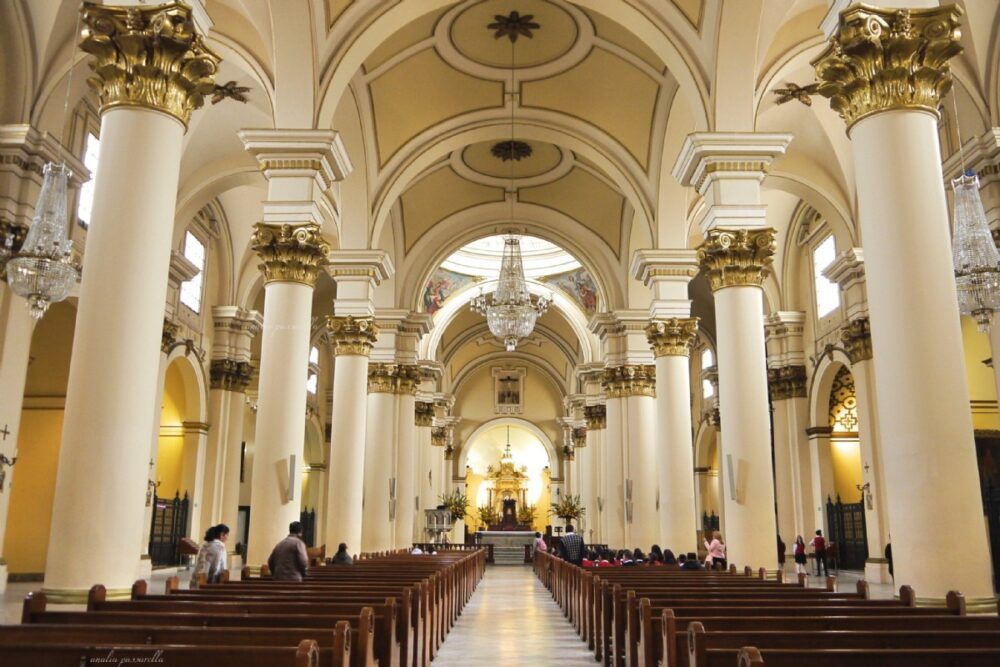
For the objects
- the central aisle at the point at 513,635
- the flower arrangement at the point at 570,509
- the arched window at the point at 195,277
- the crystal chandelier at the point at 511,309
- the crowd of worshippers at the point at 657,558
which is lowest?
the central aisle at the point at 513,635

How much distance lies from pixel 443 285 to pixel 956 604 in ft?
75.5

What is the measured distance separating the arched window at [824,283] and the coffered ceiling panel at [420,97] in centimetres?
820

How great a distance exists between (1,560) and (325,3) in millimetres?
8329

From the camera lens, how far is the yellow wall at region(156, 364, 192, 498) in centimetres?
1867

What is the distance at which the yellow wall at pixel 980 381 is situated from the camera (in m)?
14.9

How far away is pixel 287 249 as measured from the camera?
961 centimetres

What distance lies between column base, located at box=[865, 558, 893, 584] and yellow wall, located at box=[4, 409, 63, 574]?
14212 millimetres

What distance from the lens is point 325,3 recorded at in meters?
10.0

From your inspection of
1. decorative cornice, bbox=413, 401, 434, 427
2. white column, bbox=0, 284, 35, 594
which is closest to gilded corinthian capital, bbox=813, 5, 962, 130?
white column, bbox=0, 284, 35, 594

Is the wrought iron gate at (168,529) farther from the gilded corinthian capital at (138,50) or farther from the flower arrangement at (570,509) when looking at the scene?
the flower arrangement at (570,509)

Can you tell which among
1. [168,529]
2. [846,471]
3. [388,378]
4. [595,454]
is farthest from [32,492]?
[846,471]

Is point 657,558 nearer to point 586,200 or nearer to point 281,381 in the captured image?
point 281,381

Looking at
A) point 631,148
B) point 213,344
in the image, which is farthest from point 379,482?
point 631,148

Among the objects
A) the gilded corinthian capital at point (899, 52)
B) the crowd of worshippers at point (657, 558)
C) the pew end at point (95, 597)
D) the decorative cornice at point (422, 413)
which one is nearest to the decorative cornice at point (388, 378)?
the crowd of worshippers at point (657, 558)
